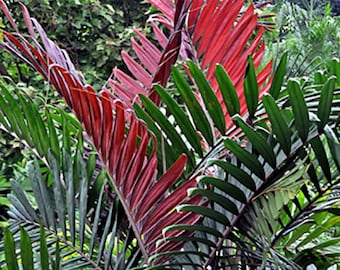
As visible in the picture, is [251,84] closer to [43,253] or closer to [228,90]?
[228,90]

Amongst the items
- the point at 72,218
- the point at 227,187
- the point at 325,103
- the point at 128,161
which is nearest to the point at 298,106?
the point at 325,103

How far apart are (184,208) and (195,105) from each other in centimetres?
14

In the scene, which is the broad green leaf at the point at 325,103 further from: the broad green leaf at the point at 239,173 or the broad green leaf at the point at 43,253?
the broad green leaf at the point at 43,253

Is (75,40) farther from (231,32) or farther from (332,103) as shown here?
(332,103)

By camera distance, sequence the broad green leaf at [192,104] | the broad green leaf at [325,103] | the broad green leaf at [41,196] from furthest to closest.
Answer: the broad green leaf at [41,196]
the broad green leaf at [192,104]
the broad green leaf at [325,103]

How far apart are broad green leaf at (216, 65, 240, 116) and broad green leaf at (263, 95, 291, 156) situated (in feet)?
0.23

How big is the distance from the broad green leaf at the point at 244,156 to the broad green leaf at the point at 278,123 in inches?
1.5

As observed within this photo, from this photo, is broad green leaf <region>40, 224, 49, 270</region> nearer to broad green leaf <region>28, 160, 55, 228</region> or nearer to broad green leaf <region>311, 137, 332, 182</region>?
broad green leaf <region>28, 160, 55, 228</region>

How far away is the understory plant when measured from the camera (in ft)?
1.71

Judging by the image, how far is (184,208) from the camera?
0.53m

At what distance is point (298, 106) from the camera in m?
0.49

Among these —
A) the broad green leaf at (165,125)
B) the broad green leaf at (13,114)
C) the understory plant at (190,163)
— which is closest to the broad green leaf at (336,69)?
the understory plant at (190,163)

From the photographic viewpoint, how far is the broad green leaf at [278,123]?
19.5 inches

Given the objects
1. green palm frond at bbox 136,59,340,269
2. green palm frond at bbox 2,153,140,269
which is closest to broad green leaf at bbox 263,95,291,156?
green palm frond at bbox 136,59,340,269
